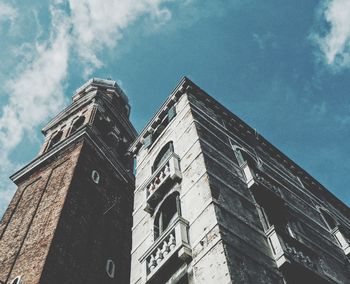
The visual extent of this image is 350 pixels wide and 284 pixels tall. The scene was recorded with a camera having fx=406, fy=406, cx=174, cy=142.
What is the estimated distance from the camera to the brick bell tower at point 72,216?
14.4 m

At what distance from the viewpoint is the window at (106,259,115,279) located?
16.8 m

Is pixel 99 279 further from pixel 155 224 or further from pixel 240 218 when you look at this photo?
pixel 240 218

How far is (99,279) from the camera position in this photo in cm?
1591

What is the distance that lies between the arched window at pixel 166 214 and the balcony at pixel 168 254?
1.27 m

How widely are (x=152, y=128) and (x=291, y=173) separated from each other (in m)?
6.10

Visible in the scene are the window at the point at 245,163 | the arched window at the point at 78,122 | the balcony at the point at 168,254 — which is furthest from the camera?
the arched window at the point at 78,122

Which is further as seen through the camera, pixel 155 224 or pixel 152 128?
pixel 152 128

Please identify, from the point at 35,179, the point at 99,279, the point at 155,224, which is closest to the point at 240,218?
the point at 155,224

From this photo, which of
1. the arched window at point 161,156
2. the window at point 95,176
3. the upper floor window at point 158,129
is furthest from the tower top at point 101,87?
the arched window at point 161,156

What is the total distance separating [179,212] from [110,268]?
805 cm

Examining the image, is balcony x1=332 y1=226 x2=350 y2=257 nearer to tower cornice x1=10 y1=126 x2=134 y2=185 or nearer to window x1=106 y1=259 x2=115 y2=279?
window x1=106 y1=259 x2=115 y2=279

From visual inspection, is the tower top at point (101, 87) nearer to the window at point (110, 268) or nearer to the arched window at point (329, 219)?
the window at point (110, 268)

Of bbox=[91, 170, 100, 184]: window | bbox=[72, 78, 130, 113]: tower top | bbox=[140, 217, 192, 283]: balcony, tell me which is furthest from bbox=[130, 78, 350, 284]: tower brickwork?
bbox=[72, 78, 130, 113]: tower top

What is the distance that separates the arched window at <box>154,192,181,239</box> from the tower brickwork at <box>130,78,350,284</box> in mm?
29
